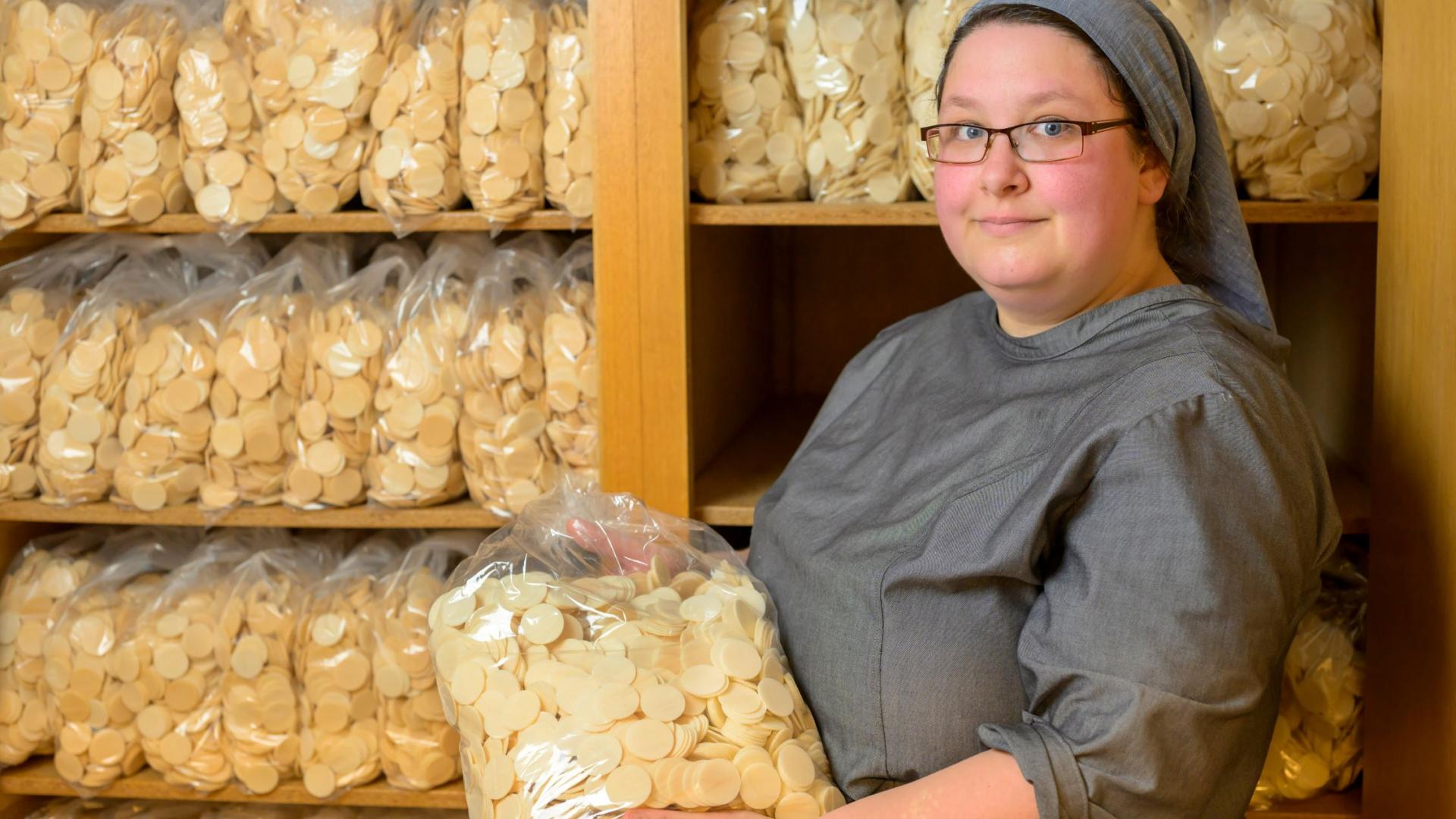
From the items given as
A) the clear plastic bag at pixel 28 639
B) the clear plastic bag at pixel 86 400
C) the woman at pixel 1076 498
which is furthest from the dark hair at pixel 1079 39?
the clear plastic bag at pixel 28 639

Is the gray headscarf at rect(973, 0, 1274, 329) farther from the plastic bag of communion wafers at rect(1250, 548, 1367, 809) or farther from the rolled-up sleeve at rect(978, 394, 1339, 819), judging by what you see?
the plastic bag of communion wafers at rect(1250, 548, 1367, 809)

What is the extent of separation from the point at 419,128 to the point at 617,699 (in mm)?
933

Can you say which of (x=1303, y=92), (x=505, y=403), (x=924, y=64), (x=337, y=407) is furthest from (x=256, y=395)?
(x=1303, y=92)

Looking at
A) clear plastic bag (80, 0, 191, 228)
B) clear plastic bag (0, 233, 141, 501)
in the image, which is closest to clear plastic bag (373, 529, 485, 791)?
clear plastic bag (0, 233, 141, 501)

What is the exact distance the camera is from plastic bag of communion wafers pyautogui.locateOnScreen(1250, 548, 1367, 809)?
1.68m

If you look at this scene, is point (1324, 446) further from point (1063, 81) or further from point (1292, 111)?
point (1063, 81)

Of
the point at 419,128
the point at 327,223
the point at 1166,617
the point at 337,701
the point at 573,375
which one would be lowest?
the point at 337,701

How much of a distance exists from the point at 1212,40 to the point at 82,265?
168 centimetres

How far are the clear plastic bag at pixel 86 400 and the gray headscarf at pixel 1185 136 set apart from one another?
1.34 meters

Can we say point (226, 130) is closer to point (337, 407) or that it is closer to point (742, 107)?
point (337, 407)

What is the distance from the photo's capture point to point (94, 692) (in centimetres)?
187

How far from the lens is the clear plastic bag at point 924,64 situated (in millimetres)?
1628

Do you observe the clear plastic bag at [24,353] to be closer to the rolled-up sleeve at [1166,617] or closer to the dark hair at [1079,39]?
the dark hair at [1079,39]

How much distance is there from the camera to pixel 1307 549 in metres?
1.15
